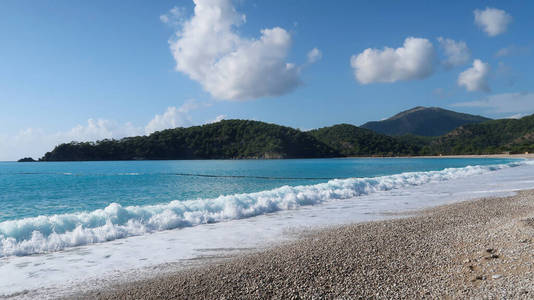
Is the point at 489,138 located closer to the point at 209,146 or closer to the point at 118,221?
the point at 209,146

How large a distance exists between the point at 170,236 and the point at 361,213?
23.6ft

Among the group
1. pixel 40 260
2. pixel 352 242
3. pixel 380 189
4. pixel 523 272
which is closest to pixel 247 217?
pixel 352 242

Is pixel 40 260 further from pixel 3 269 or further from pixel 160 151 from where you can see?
pixel 160 151

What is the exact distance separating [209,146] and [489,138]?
114150 mm

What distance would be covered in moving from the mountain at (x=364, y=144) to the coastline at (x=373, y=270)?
451 ft

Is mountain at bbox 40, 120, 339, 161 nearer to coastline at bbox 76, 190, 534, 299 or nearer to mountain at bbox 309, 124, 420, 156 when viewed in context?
mountain at bbox 309, 124, 420, 156

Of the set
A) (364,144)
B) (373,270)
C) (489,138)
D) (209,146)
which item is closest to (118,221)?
(373,270)

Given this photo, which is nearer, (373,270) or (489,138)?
(373,270)

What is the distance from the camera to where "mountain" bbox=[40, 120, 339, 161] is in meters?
133

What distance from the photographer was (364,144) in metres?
146

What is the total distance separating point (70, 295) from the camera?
5.23 m

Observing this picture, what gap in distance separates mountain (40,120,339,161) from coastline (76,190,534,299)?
120 meters

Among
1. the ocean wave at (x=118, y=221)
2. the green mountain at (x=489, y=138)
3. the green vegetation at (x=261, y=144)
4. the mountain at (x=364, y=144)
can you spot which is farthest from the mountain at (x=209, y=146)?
the ocean wave at (x=118, y=221)

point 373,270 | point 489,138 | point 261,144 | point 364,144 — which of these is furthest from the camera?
point 364,144
